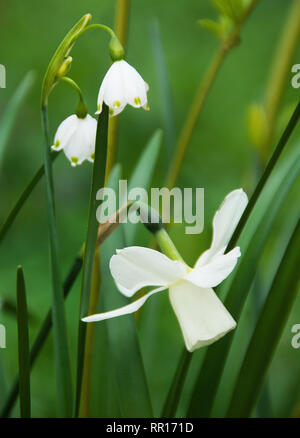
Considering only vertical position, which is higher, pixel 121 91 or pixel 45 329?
pixel 121 91

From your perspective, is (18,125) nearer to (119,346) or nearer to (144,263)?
(119,346)

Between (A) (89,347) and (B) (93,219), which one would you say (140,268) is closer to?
(B) (93,219)

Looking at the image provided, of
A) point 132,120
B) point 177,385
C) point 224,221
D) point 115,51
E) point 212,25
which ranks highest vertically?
point 132,120

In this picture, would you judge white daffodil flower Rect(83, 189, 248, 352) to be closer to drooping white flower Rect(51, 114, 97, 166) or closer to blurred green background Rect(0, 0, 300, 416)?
drooping white flower Rect(51, 114, 97, 166)

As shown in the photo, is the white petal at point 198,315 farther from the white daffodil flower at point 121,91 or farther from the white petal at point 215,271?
the white daffodil flower at point 121,91

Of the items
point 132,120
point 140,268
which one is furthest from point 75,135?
point 132,120

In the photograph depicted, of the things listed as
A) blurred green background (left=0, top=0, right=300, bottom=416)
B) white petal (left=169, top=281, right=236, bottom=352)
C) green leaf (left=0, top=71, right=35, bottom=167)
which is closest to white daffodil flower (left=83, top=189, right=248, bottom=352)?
white petal (left=169, top=281, right=236, bottom=352)
